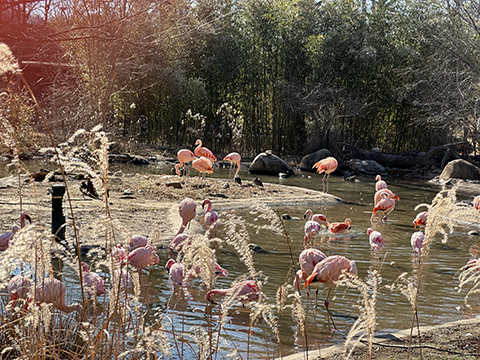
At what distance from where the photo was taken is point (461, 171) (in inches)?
554

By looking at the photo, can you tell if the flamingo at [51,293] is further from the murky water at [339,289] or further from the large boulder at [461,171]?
the large boulder at [461,171]

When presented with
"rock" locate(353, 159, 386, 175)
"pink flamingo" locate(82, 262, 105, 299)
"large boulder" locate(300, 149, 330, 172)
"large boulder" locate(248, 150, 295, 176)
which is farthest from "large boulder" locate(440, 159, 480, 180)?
"pink flamingo" locate(82, 262, 105, 299)

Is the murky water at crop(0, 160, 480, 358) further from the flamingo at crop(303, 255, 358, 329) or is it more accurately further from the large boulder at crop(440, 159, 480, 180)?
the large boulder at crop(440, 159, 480, 180)

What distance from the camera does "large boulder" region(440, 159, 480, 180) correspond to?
14043 mm

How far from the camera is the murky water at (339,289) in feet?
11.1

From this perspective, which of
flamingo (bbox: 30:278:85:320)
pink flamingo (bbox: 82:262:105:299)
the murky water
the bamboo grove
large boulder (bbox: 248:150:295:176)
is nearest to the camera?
flamingo (bbox: 30:278:85:320)

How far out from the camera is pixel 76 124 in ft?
40.6

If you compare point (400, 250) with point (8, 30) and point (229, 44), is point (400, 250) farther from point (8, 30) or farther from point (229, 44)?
point (229, 44)

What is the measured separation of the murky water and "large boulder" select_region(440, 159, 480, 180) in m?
6.07

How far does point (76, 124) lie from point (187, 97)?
524 cm

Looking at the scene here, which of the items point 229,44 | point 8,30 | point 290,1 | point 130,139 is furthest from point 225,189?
point 290,1

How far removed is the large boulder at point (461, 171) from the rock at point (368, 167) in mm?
1865

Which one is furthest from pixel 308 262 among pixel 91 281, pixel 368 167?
pixel 368 167

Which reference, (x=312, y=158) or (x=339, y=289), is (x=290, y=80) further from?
(x=339, y=289)
